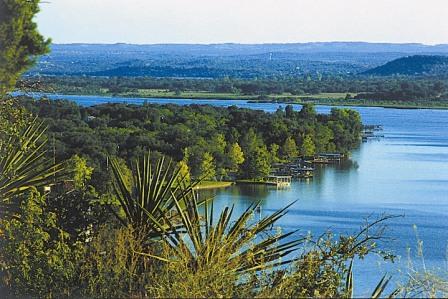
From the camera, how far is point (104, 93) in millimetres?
86938

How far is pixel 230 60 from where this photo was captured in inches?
6112

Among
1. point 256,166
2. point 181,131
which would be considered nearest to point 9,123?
point 256,166

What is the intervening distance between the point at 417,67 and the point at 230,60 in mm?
41721

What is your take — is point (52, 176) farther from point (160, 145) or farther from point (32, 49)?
point (160, 145)

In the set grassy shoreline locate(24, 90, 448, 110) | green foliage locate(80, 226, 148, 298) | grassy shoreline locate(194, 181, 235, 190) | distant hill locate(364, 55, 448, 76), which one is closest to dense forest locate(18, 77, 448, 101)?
grassy shoreline locate(24, 90, 448, 110)

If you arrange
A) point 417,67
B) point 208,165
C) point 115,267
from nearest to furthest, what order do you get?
1. point 115,267
2. point 208,165
3. point 417,67

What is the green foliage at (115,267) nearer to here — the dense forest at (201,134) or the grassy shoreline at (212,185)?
the dense forest at (201,134)

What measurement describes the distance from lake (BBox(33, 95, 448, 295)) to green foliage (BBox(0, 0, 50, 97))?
6.81m

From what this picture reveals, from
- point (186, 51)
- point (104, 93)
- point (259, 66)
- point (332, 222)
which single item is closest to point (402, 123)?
point (104, 93)

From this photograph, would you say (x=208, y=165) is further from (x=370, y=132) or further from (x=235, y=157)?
(x=370, y=132)

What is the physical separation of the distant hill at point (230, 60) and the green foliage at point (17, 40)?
89.4m

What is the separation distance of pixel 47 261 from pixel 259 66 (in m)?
141

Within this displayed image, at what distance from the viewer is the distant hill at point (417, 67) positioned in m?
116

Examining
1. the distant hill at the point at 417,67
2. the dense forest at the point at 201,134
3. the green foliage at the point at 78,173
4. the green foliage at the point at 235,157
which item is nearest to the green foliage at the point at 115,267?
the green foliage at the point at 78,173
